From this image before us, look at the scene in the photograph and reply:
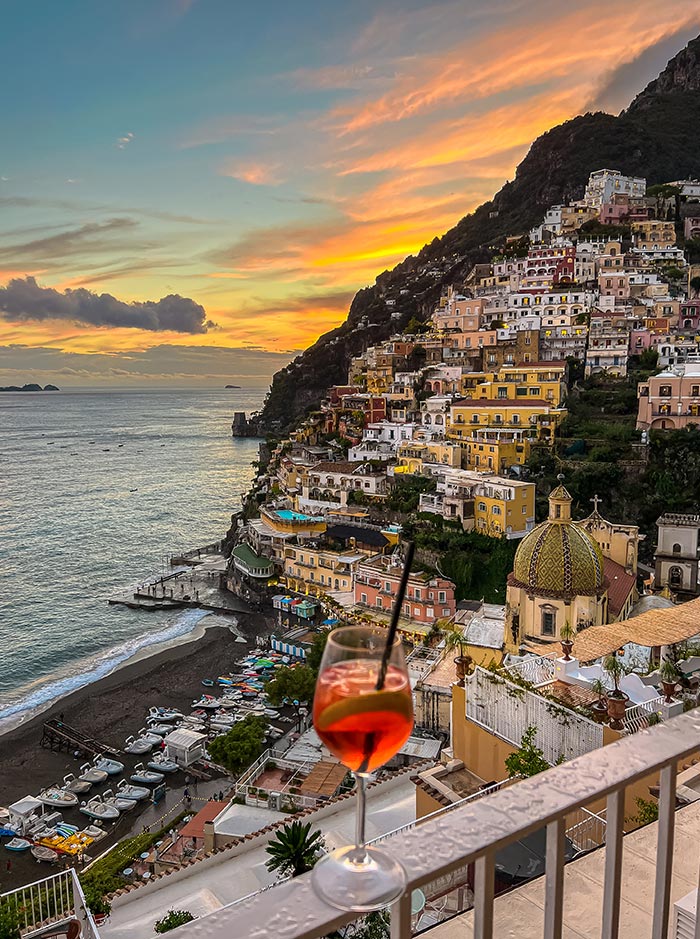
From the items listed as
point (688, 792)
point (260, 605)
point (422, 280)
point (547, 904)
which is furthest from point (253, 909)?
point (422, 280)

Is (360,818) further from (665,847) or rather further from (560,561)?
(560,561)

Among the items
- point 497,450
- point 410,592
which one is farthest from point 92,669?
point 497,450

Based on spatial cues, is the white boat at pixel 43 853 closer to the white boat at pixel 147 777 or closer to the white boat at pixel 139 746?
the white boat at pixel 147 777

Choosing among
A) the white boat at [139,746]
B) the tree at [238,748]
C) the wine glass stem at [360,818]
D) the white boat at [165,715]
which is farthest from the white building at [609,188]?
the wine glass stem at [360,818]

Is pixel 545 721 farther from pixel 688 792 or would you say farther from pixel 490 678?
pixel 688 792

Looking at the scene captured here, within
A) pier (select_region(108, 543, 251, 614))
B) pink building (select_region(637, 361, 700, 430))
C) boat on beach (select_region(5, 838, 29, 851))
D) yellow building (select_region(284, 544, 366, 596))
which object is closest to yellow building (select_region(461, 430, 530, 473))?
pink building (select_region(637, 361, 700, 430))

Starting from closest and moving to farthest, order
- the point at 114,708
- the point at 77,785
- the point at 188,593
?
1. the point at 77,785
2. the point at 114,708
3. the point at 188,593
